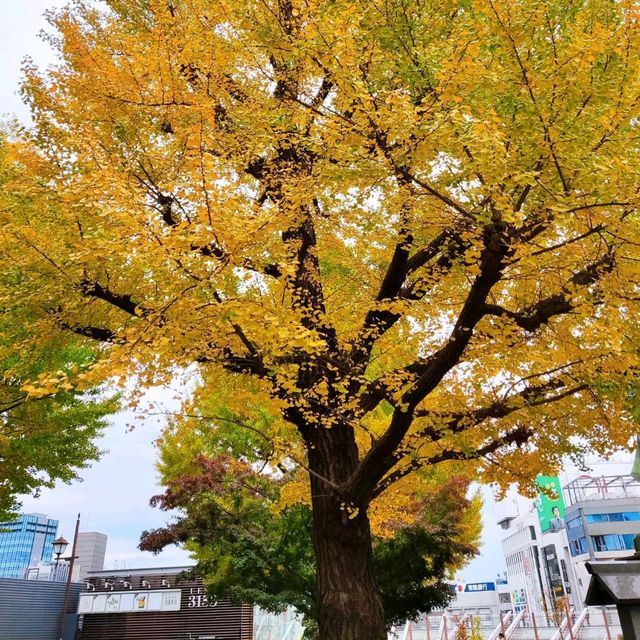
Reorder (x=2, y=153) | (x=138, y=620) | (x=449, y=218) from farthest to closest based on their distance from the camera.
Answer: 1. (x=138, y=620)
2. (x=2, y=153)
3. (x=449, y=218)

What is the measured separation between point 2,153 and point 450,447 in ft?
26.2

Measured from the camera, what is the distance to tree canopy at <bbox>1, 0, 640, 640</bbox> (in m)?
3.43

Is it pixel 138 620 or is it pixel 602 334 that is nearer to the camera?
pixel 602 334

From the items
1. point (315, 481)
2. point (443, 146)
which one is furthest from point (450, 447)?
point (443, 146)

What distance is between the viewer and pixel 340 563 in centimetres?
516

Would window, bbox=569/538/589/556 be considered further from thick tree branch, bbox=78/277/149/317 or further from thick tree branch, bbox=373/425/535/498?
thick tree branch, bbox=78/277/149/317

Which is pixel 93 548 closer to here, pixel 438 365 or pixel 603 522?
pixel 603 522

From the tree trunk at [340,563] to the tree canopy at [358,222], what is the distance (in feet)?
0.07

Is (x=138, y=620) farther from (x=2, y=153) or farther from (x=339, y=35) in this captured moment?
(x=339, y=35)

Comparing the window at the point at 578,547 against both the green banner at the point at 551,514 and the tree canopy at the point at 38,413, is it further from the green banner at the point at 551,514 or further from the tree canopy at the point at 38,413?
the tree canopy at the point at 38,413

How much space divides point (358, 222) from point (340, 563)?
3488 millimetres

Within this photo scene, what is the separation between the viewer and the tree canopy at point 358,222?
11.3ft

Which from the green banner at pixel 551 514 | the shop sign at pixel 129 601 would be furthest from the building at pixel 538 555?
the shop sign at pixel 129 601

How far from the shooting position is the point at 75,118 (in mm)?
5543
